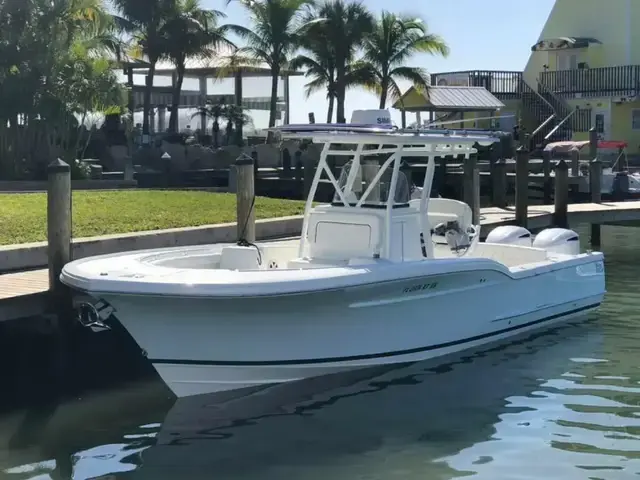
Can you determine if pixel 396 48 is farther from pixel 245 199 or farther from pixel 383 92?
pixel 245 199

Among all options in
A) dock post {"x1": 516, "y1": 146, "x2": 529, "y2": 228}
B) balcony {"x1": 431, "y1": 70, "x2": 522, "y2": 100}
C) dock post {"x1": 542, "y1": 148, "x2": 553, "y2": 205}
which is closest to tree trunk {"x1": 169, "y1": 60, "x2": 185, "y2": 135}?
balcony {"x1": 431, "y1": 70, "x2": 522, "y2": 100}

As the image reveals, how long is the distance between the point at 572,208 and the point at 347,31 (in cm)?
1912

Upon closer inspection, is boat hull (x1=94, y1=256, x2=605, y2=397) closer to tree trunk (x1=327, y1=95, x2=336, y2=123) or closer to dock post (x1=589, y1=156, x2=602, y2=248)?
dock post (x1=589, y1=156, x2=602, y2=248)

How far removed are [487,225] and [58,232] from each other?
9655 millimetres

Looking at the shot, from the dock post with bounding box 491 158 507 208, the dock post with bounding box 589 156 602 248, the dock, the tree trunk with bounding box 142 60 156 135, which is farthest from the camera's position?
the tree trunk with bounding box 142 60 156 135

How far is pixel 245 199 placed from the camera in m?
14.0

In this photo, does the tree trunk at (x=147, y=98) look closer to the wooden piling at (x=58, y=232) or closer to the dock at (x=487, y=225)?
the dock at (x=487, y=225)

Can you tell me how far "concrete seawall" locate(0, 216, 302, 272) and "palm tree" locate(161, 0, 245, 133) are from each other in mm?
25066

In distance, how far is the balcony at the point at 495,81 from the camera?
4534 cm

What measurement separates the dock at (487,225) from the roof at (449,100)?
49.7ft

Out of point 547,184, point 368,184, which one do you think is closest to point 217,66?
point 547,184

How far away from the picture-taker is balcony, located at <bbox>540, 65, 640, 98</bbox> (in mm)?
43344

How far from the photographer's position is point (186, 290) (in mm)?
9211

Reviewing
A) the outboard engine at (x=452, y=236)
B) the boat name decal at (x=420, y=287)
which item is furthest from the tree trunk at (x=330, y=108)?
the boat name decal at (x=420, y=287)
